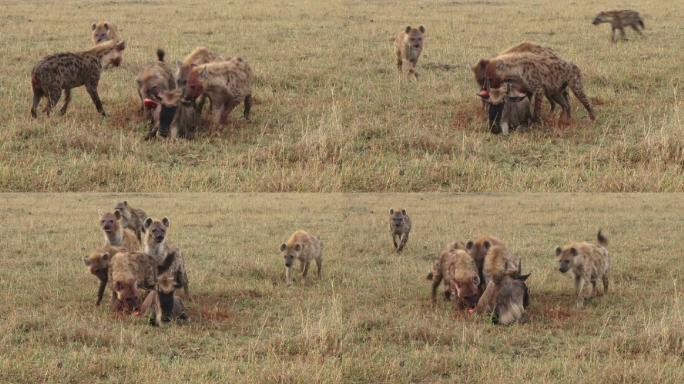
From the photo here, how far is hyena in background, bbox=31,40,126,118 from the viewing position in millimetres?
12789

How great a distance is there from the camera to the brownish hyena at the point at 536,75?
13062 millimetres

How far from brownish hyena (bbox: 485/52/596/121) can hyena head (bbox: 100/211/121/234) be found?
489 centimetres

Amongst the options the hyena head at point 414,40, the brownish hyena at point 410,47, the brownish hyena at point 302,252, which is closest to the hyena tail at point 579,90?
the brownish hyena at point 410,47

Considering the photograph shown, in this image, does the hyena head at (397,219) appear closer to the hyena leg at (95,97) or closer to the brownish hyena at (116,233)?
the brownish hyena at (116,233)

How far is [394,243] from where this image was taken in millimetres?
13586

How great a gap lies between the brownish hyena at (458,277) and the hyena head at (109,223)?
345 centimetres

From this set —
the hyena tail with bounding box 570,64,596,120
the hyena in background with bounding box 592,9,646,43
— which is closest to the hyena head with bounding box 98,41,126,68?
the hyena tail with bounding box 570,64,596,120

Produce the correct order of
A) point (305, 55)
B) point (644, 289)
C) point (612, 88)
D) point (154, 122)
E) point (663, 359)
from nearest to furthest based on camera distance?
1. point (663, 359)
2. point (644, 289)
3. point (154, 122)
4. point (612, 88)
5. point (305, 55)

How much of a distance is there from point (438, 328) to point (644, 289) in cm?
284

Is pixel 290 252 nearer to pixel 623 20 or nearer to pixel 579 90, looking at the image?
pixel 579 90

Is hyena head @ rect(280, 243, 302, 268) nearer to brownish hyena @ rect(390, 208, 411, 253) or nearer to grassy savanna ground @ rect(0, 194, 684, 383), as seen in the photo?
grassy savanna ground @ rect(0, 194, 684, 383)

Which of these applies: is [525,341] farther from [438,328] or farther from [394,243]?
[394,243]

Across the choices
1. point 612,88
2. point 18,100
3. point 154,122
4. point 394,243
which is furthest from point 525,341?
point 18,100

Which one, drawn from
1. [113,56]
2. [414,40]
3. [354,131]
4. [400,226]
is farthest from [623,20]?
[113,56]
